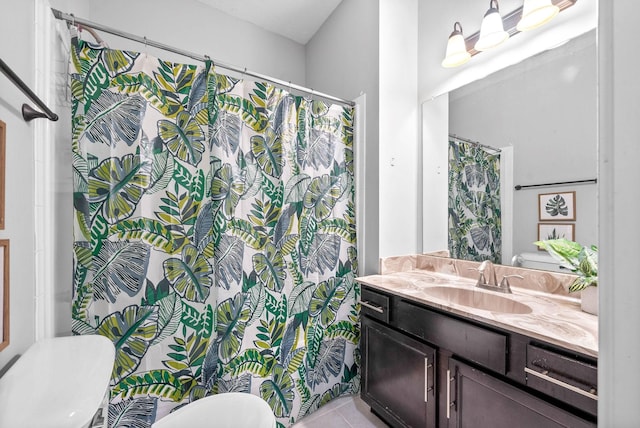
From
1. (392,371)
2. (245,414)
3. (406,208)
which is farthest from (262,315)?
(406,208)

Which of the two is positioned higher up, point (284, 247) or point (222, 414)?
point (284, 247)

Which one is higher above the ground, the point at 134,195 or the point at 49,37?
the point at 49,37

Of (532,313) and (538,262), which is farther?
(538,262)

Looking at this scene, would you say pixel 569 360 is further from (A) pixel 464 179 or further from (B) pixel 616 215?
(A) pixel 464 179

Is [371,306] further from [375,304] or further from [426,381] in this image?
[426,381]

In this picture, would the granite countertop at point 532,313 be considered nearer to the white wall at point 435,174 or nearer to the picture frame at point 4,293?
the white wall at point 435,174

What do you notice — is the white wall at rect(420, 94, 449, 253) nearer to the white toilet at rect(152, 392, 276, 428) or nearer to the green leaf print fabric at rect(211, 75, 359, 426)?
the green leaf print fabric at rect(211, 75, 359, 426)

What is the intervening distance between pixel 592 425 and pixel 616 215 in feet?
2.55

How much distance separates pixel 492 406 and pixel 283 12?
2.70m

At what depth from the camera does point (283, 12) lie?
2.10 m

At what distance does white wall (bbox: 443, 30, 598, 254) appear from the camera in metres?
1.22

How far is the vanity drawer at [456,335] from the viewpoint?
1.00 metres

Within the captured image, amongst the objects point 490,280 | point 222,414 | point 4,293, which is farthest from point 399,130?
point 4,293

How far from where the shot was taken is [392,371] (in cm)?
146
